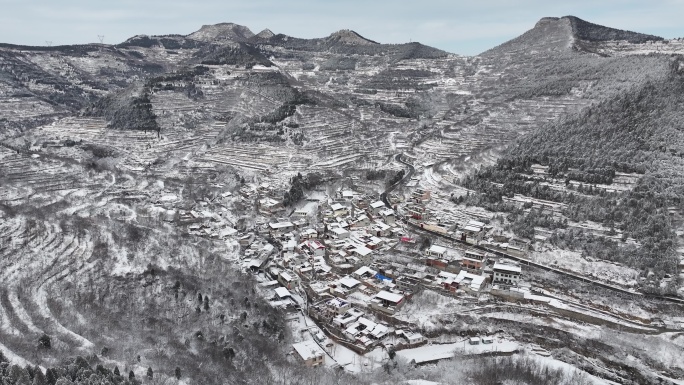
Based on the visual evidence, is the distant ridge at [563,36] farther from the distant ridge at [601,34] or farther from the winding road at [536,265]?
the winding road at [536,265]

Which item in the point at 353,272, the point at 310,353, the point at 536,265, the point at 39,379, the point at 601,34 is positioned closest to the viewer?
the point at 39,379

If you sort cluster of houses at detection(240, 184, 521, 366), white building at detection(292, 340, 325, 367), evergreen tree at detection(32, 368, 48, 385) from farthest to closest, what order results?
1. cluster of houses at detection(240, 184, 521, 366)
2. white building at detection(292, 340, 325, 367)
3. evergreen tree at detection(32, 368, 48, 385)

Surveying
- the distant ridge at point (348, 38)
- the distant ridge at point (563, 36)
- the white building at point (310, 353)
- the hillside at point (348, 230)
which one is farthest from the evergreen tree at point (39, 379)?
the distant ridge at point (348, 38)

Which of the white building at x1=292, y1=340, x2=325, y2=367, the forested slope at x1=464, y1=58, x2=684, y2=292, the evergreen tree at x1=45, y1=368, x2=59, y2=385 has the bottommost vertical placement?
the white building at x1=292, y1=340, x2=325, y2=367

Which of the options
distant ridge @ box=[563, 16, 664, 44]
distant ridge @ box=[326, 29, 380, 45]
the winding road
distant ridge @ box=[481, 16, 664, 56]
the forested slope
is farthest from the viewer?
distant ridge @ box=[326, 29, 380, 45]

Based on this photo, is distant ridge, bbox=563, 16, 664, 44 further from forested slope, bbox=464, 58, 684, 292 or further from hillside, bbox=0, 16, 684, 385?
forested slope, bbox=464, 58, 684, 292

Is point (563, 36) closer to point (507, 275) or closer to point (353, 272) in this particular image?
point (507, 275)

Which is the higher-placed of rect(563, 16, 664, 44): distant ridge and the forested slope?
rect(563, 16, 664, 44): distant ridge

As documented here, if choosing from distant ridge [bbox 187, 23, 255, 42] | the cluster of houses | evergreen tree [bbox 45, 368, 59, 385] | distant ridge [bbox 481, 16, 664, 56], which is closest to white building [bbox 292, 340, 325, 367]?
the cluster of houses

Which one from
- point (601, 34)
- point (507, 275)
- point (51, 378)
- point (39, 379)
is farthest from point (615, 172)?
point (601, 34)
